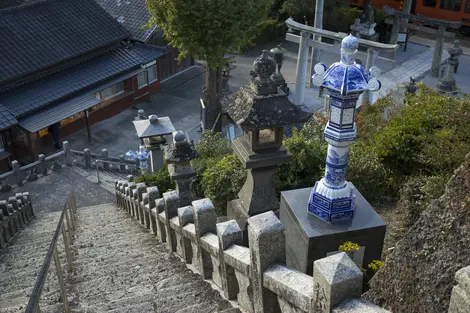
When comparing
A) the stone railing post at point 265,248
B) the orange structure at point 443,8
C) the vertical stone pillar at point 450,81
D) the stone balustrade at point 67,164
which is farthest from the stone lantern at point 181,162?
the orange structure at point 443,8

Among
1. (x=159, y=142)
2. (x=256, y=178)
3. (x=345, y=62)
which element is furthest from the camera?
(x=159, y=142)

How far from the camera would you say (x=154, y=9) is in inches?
798

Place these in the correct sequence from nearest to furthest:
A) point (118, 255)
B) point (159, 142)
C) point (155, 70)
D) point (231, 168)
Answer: point (118, 255), point (231, 168), point (159, 142), point (155, 70)

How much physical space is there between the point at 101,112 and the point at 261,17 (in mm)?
9719

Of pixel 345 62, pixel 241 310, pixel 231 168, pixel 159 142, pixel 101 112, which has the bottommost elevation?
pixel 101 112

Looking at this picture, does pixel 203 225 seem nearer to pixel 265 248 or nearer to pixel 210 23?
pixel 265 248

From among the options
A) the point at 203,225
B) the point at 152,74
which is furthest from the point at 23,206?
the point at 152,74

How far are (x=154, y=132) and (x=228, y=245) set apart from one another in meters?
8.32

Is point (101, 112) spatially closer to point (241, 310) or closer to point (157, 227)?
point (157, 227)

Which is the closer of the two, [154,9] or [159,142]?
[159,142]

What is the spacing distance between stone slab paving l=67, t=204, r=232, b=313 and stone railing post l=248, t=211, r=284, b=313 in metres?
1.19

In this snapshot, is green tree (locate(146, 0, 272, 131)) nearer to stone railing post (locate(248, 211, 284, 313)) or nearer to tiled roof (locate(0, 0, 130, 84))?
tiled roof (locate(0, 0, 130, 84))

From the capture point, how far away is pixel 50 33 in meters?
23.7

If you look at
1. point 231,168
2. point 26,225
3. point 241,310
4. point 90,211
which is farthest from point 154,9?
point 241,310
